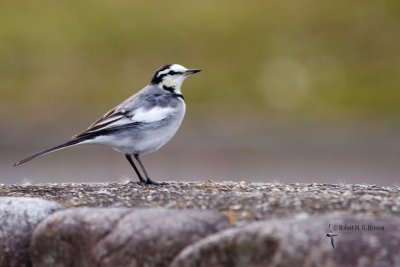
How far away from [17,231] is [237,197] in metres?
1.38

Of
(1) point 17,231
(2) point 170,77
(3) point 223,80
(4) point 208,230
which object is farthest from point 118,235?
(3) point 223,80

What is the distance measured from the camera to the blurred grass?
21.5m

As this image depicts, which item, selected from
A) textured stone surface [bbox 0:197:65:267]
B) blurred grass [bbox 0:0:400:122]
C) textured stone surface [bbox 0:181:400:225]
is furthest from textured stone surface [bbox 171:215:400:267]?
blurred grass [bbox 0:0:400:122]

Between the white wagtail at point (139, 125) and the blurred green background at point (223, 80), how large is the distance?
7258 mm

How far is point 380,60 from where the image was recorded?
23156mm

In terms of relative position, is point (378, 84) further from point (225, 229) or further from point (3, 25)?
point (225, 229)

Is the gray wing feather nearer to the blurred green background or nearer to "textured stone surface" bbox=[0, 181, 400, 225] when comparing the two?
"textured stone surface" bbox=[0, 181, 400, 225]

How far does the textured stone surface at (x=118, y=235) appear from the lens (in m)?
5.78

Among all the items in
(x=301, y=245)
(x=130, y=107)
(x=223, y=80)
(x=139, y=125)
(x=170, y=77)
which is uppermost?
(x=223, y=80)

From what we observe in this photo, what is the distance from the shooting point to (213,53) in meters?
23.5

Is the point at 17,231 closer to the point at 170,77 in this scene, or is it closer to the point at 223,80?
the point at 170,77

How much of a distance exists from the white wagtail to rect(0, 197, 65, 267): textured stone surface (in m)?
2.26

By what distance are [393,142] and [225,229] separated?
13740 millimetres

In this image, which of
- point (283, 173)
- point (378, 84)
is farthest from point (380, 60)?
point (283, 173)
